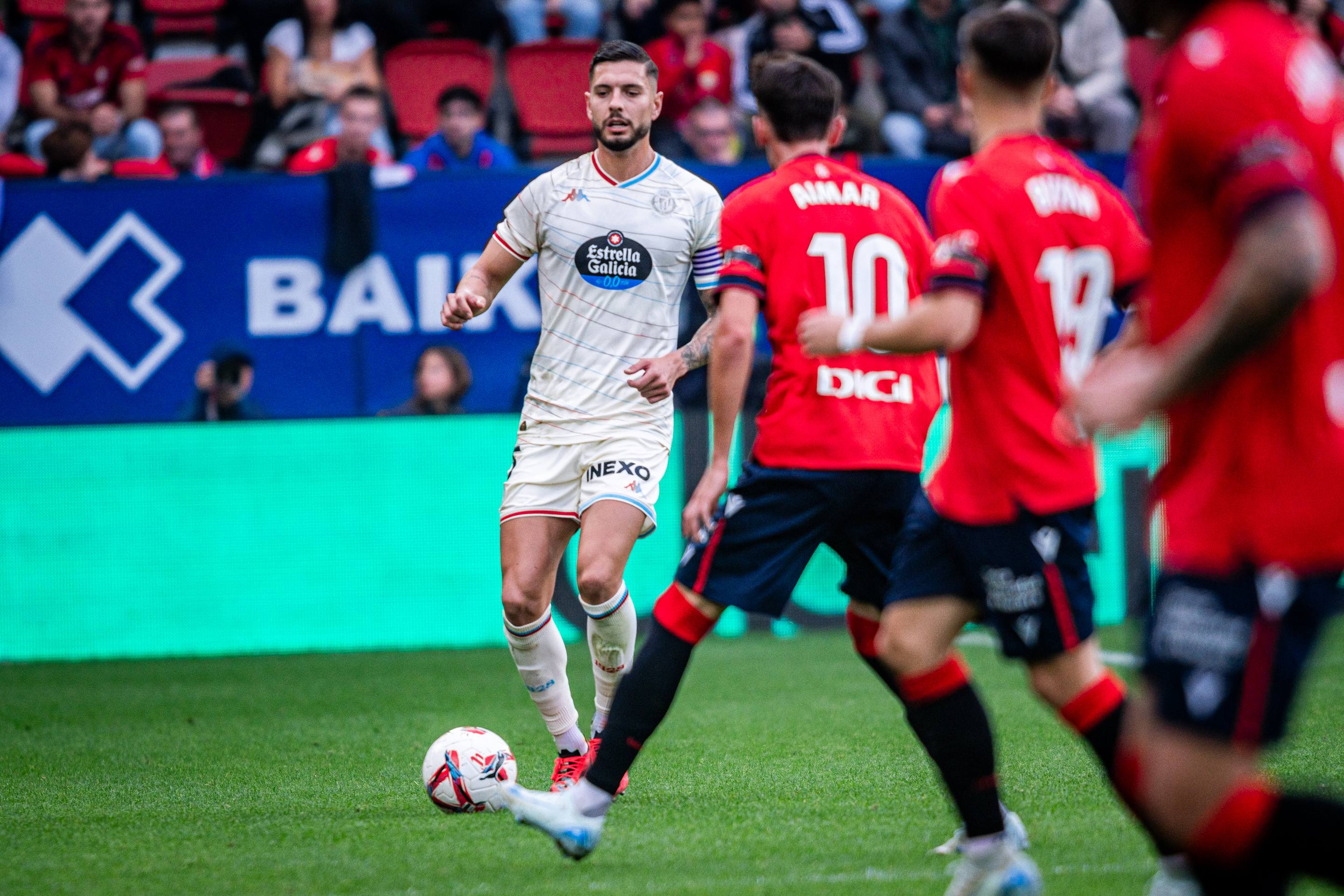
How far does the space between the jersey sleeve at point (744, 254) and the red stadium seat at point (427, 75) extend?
855cm

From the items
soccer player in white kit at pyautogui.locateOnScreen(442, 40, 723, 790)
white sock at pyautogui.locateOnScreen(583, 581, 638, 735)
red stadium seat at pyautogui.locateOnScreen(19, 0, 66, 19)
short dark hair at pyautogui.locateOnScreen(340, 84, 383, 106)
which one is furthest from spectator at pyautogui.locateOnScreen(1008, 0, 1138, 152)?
white sock at pyautogui.locateOnScreen(583, 581, 638, 735)

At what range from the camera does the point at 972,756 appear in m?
3.76

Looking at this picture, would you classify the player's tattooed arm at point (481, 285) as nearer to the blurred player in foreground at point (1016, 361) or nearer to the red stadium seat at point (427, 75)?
the blurred player in foreground at point (1016, 361)

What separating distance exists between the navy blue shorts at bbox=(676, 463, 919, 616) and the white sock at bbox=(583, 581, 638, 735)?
3.78 ft

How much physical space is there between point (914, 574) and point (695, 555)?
76 cm

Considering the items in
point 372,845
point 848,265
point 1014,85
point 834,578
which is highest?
point 1014,85

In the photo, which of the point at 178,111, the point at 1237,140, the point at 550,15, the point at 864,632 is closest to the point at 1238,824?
the point at 1237,140

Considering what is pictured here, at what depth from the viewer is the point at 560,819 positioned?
13.4 feet

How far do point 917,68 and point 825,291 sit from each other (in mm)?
9211

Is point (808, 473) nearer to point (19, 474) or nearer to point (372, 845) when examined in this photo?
point (372, 845)

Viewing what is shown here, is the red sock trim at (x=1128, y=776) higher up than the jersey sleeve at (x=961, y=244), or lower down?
lower down

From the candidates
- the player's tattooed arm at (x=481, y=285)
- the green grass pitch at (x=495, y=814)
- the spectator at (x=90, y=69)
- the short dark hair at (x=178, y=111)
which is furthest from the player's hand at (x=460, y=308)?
the spectator at (x=90, y=69)

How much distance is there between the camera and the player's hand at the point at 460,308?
5.14m

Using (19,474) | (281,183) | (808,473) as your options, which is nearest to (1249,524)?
(808,473)
